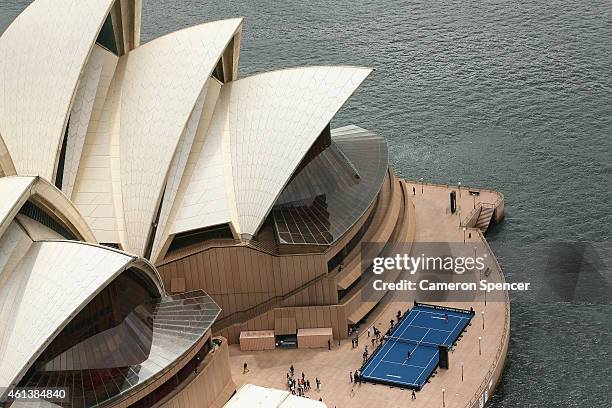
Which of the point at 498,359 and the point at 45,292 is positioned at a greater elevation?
the point at 45,292

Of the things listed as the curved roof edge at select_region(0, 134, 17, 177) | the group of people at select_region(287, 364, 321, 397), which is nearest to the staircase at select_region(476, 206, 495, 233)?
the group of people at select_region(287, 364, 321, 397)

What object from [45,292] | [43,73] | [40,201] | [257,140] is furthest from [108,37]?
[45,292]

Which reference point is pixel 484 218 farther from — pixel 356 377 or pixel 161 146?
pixel 161 146

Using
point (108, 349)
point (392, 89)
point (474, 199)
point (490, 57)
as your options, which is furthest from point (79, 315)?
point (490, 57)

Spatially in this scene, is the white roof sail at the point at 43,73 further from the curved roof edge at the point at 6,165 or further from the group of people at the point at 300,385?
the group of people at the point at 300,385

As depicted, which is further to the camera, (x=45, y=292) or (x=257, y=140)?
(x=257, y=140)

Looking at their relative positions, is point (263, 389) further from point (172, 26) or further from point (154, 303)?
point (172, 26)

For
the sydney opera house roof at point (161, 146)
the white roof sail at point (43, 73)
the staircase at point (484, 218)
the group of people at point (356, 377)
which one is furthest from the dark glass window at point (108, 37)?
the staircase at point (484, 218)
